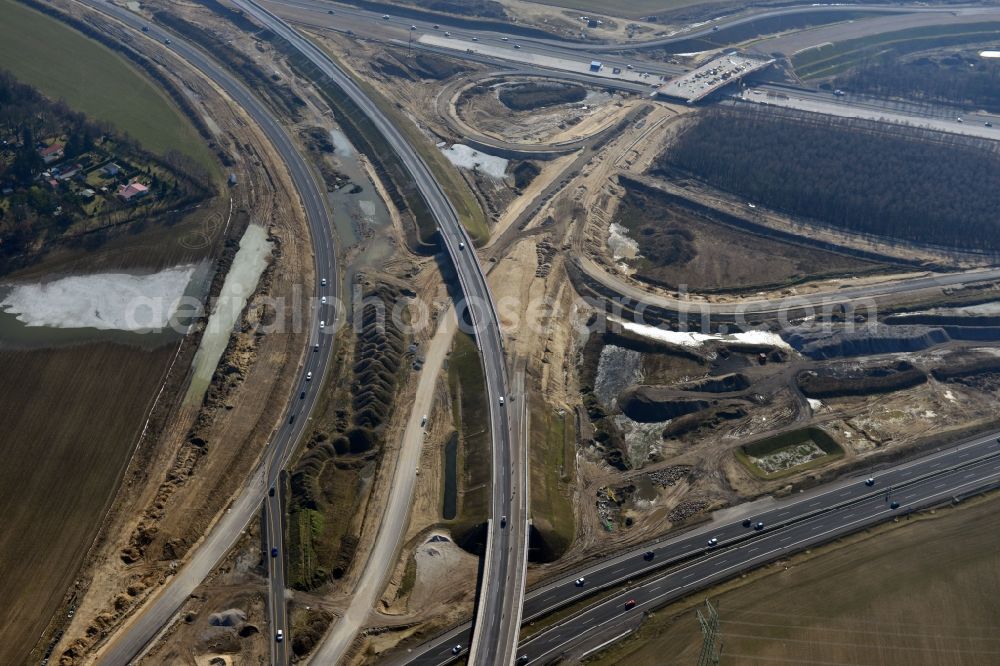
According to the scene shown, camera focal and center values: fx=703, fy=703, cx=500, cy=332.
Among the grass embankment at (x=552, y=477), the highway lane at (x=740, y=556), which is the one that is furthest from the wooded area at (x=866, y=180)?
the grass embankment at (x=552, y=477)

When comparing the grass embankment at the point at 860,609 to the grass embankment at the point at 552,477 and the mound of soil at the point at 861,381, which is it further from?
the mound of soil at the point at 861,381

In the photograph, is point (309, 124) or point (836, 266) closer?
point (836, 266)

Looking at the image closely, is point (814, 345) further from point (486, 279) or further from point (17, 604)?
point (17, 604)

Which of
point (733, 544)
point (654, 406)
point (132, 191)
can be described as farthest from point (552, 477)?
point (132, 191)

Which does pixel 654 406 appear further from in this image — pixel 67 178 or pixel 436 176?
pixel 67 178

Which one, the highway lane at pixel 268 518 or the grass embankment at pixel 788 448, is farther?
the grass embankment at pixel 788 448

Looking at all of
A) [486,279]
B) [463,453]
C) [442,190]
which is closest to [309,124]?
[442,190]

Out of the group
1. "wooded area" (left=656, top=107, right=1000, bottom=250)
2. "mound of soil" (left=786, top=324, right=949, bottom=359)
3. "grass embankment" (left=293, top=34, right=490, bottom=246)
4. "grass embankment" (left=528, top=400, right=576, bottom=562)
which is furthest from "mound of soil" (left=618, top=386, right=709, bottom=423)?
"wooded area" (left=656, top=107, right=1000, bottom=250)

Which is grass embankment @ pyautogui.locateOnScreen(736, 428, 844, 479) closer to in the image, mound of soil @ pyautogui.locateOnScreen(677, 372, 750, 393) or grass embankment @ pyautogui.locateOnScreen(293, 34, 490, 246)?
mound of soil @ pyautogui.locateOnScreen(677, 372, 750, 393)
